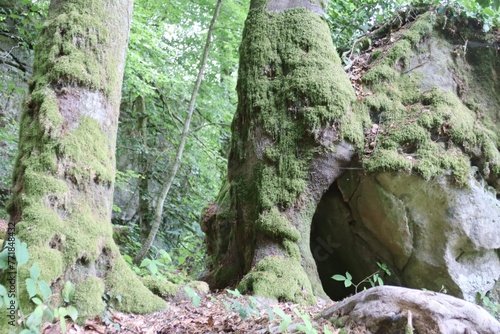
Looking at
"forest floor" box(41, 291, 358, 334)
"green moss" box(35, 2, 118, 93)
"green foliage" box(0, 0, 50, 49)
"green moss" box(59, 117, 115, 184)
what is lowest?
"forest floor" box(41, 291, 358, 334)

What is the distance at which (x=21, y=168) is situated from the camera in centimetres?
338

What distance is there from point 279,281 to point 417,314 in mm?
1900

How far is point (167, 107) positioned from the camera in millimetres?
9641

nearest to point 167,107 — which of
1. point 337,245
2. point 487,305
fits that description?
point 337,245

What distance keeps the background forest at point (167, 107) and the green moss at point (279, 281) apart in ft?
14.8

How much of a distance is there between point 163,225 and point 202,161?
1961 mm

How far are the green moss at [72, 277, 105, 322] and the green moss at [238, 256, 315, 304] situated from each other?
5.25ft

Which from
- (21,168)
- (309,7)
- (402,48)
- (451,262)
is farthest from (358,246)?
(21,168)

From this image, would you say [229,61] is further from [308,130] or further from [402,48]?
[308,130]

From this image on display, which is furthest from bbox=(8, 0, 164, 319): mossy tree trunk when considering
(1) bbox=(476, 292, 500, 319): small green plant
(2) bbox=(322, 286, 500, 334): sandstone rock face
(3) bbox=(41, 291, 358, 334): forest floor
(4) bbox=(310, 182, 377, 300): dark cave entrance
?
(1) bbox=(476, 292, 500, 319): small green plant

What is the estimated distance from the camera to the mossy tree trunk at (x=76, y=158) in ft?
10.2

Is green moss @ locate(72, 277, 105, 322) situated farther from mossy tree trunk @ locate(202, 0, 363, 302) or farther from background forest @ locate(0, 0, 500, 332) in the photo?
background forest @ locate(0, 0, 500, 332)

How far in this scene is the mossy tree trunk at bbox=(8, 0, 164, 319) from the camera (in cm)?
309

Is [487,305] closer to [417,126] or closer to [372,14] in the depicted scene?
[417,126]
